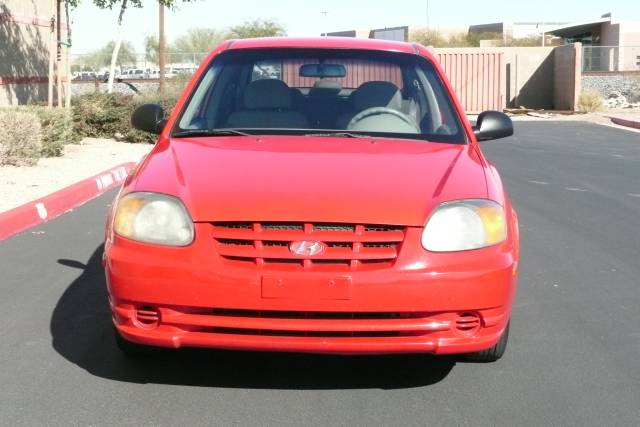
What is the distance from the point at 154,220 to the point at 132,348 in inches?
29.1

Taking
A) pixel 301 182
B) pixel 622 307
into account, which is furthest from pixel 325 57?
pixel 622 307

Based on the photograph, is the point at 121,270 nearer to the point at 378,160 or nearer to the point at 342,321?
the point at 342,321

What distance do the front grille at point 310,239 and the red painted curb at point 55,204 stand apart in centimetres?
511

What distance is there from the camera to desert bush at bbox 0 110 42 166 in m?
13.7

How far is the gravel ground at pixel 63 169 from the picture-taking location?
11113 millimetres

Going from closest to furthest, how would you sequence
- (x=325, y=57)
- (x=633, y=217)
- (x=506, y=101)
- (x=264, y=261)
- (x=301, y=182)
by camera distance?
(x=264, y=261) < (x=301, y=182) < (x=325, y=57) < (x=633, y=217) < (x=506, y=101)

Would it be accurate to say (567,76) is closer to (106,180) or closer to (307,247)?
(106,180)

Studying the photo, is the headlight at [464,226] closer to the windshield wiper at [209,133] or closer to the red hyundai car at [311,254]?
the red hyundai car at [311,254]

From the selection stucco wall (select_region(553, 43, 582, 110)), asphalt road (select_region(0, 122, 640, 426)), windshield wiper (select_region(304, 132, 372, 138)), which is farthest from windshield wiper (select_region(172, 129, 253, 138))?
stucco wall (select_region(553, 43, 582, 110))

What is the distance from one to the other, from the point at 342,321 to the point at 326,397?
17.5 inches

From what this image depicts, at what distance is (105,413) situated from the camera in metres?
4.15

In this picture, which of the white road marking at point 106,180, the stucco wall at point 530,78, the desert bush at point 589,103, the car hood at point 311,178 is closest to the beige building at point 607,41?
the stucco wall at point 530,78

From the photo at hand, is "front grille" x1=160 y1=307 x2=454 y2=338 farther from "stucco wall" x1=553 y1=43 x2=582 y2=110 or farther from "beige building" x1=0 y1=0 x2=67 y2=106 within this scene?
"stucco wall" x1=553 y1=43 x2=582 y2=110

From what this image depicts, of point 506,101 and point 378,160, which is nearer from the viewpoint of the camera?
point 378,160
